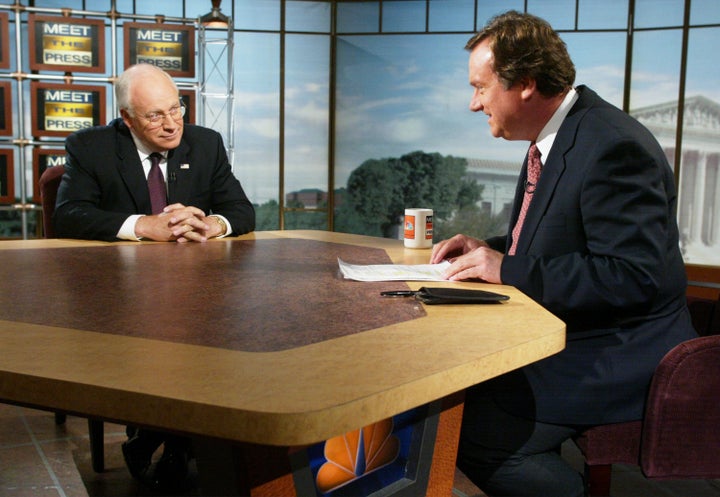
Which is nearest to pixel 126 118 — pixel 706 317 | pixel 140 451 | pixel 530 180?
pixel 140 451

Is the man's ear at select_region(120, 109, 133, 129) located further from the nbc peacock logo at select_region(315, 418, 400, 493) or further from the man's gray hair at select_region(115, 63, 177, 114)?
the nbc peacock logo at select_region(315, 418, 400, 493)

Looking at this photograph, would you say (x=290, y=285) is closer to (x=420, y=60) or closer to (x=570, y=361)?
(x=570, y=361)

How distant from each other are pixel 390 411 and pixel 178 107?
6.86ft

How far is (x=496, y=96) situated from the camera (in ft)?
5.77

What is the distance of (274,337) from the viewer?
3.54 feet

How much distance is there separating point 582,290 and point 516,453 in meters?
0.36

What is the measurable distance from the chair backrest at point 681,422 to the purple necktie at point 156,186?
185cm

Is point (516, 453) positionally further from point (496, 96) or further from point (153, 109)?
point (153, 109)

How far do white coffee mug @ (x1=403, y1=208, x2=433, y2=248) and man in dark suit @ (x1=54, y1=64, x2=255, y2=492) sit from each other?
2.16 feet

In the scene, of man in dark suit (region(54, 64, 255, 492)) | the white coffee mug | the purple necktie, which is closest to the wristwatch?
man in dark suit (region(54, 64, 255, 492))

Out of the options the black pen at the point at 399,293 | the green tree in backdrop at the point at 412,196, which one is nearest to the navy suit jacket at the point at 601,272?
the black pen at the point at 399,293

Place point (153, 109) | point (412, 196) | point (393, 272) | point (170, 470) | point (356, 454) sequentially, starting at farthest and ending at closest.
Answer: point (412, 196) < point (153, 109) < point (170, 470) < point (393, 272) < point (356, 454)

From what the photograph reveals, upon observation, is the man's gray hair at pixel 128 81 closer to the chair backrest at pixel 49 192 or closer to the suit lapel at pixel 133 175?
the suit lapel at pixel 133 175

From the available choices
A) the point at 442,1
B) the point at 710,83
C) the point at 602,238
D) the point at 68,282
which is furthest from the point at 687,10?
the point at 68,282
